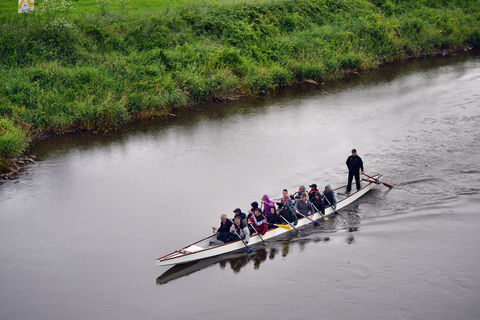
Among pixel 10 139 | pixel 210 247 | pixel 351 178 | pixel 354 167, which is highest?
pixel 10 139

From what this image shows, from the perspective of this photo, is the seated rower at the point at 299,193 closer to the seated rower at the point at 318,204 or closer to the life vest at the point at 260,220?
the seated rower at the point at 318,204

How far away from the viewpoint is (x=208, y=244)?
1814 cm

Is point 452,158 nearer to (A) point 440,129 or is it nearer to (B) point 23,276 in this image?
(A) point 440,129

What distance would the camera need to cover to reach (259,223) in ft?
62.0

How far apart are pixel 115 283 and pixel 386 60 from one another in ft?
107

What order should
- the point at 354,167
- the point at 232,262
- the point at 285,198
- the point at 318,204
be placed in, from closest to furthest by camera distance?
the point at 232,262
the point at 285,198
the point at 318,204
the point at 354,167

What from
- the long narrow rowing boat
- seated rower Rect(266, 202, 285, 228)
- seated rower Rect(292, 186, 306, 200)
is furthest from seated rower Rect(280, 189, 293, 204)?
the long narrow rowing boat

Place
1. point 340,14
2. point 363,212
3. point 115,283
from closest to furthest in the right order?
point 115,283 < point 363,212 < point 340,14

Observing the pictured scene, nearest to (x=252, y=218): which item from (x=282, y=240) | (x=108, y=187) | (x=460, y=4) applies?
(x=282, y=240)

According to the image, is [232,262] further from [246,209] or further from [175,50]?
[175,50]

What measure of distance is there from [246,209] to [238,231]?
8.07ft

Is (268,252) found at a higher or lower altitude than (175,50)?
lower

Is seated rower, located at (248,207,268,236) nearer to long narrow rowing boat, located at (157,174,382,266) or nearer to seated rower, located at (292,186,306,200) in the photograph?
long narrow rowing boat, located at (157,174,382,266)

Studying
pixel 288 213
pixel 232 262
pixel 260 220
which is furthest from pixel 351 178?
pixel 232 262
